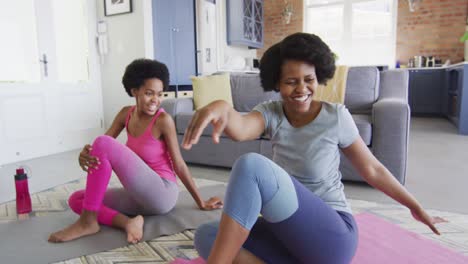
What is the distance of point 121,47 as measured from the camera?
4.36m

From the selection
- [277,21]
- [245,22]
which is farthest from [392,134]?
[277,21]

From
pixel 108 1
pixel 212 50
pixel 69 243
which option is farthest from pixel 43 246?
pixel 212 50

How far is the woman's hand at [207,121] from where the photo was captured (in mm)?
729

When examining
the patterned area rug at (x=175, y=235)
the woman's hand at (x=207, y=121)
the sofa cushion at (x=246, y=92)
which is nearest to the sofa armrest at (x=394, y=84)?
the sofa cushion at (x=246, y=92)

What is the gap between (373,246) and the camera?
1.48m

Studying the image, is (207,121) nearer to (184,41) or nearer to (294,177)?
(294,177)

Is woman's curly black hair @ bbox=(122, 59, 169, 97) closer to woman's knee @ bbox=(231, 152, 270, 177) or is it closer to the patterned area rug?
the patterned area rug

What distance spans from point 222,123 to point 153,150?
0.97 metres

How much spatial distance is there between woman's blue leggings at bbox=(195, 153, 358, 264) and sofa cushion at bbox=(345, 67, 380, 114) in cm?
211

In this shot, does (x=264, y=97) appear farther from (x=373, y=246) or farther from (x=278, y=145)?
(x=278, y=145)

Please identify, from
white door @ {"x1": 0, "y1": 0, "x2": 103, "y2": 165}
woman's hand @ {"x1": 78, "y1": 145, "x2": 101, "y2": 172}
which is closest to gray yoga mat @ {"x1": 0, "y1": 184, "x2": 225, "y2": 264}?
woman's hand @ {"x1": 78, "y1": 145, "x2": 101, "y2": 172}

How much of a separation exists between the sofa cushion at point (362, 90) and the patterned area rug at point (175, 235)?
1.09 metres

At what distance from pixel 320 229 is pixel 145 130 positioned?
1064 mm

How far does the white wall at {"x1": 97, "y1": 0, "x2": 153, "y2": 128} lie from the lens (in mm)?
4215
